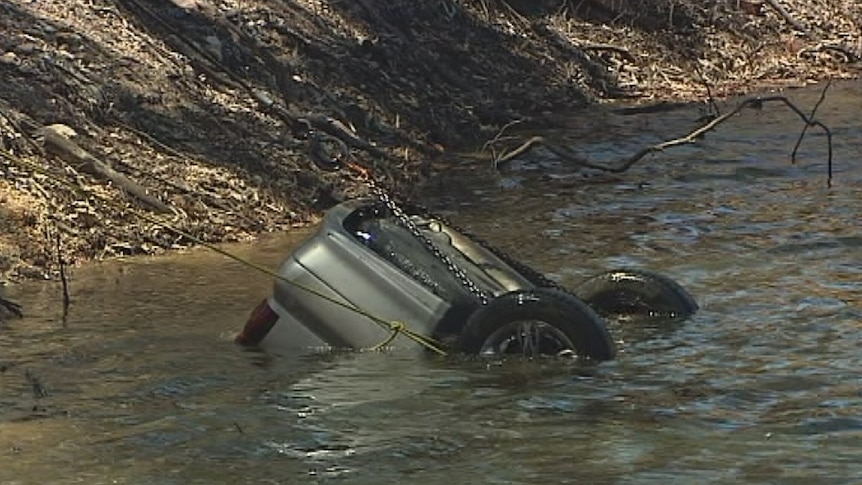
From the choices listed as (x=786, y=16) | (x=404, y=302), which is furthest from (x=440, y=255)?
(x=786, y=16)

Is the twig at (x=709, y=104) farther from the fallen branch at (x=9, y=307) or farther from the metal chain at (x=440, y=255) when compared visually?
the fallen branch at (x=9, y=307)

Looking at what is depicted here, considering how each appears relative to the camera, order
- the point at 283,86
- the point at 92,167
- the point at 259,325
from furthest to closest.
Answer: the point at 283,86 < the point at 92,167 < the point at 259,325

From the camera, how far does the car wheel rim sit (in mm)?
8648

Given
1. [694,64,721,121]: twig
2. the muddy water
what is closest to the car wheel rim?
the muddy water

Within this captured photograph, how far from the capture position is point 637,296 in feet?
33.2

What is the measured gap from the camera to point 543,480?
6.66 m

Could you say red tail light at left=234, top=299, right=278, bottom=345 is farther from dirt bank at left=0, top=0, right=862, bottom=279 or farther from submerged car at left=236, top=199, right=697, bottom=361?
dirt bank at left=0, top=0, right=862, bottom=279

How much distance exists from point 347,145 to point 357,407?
27.7 ft

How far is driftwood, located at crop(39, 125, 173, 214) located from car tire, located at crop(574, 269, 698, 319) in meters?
4.17

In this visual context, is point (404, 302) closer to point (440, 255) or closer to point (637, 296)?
point (440, 255)

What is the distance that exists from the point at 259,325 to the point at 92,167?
173 inches

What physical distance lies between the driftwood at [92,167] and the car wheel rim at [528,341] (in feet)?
16.4

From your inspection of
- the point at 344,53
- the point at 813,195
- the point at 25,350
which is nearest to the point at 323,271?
the point at 25,350

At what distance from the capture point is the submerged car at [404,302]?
28.5 feet
